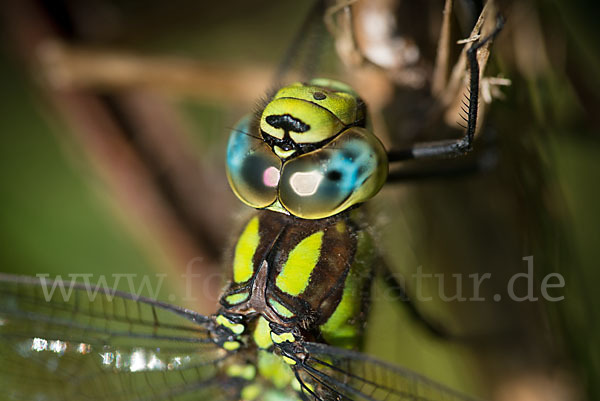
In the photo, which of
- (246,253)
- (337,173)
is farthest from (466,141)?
(246,253)

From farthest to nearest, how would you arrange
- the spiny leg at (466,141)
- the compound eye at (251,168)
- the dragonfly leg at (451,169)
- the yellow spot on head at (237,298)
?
the dragonfly leg at (451,169) < the yellow spot on head at (237,298) < the compound eye at (251,168) < the spiny leg at (466,141)

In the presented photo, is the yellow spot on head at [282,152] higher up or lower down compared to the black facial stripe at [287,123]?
lower down

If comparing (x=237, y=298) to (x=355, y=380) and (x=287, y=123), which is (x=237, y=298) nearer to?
(x=355, y=380)

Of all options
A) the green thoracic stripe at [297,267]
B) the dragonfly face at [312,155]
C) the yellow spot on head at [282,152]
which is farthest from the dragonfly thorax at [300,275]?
the yellow spot on head at [282,152]

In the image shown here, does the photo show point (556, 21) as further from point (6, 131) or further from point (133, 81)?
point (6, 131)

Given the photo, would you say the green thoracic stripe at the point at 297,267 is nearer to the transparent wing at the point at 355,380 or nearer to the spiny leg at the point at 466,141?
the transparent wing at the point at 355,380

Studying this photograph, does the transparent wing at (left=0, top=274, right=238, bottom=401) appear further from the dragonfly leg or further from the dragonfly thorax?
the dragonfly leg

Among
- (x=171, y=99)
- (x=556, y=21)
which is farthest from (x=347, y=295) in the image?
(x=171, y=99)

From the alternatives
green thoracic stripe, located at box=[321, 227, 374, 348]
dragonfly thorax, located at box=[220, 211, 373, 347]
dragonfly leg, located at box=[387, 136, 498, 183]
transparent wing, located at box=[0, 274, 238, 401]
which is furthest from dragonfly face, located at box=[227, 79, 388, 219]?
transparent wing, located at box=[0, 274, 238, 401]
